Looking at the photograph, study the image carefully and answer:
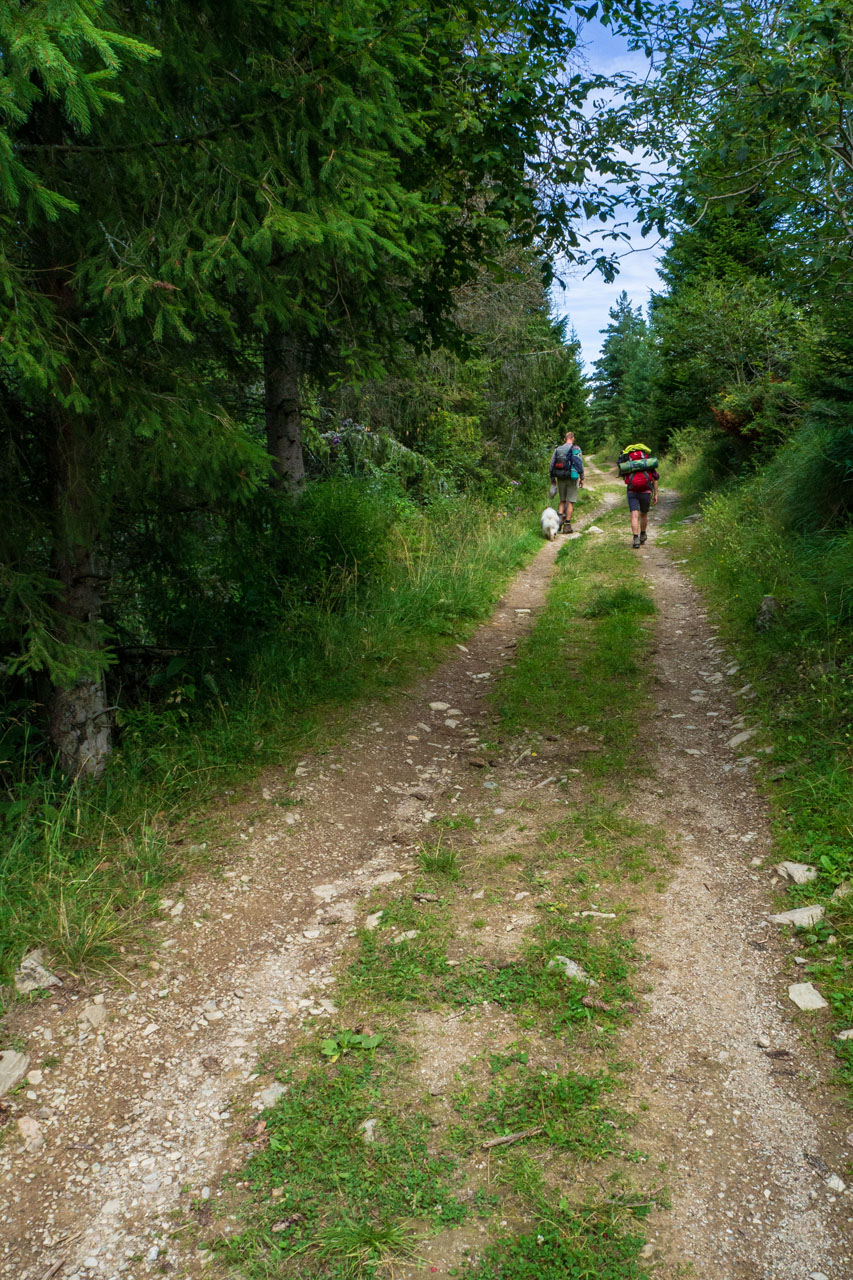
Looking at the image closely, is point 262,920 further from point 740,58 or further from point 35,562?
point 740,58

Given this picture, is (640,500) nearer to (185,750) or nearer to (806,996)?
(185,750)

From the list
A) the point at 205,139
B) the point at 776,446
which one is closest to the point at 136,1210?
the point at 205,139

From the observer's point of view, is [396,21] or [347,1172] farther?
[396,21]

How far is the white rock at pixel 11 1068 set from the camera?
321 centimetres

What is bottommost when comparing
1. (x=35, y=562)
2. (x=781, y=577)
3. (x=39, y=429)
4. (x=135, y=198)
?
(x=781, y=577)

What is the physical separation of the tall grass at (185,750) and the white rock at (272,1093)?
1.18 metres

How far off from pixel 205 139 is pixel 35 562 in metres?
2.55

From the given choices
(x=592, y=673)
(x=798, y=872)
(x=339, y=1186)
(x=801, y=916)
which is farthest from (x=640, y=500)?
(x=339, y=1186)

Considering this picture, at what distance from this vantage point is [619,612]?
10000 millimetres

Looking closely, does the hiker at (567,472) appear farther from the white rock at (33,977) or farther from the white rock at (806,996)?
the white rock at (33,977)

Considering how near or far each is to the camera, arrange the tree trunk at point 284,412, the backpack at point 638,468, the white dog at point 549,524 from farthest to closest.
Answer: the white dog at point 549,524 → the backpack at point 638,468 → the tree trunk at point 284,412

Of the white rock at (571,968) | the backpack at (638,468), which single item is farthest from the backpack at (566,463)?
the white rock at (571,968)

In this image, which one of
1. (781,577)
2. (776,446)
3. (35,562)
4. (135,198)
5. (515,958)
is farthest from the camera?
(776,446)

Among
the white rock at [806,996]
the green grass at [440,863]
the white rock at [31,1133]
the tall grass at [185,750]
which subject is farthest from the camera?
the green grass at [440,863]
